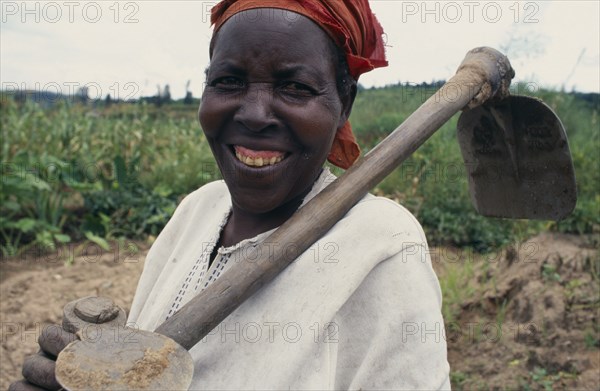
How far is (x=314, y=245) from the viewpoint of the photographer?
58.2 inches

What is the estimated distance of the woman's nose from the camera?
140cm

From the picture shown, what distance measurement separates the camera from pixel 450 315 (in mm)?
3602

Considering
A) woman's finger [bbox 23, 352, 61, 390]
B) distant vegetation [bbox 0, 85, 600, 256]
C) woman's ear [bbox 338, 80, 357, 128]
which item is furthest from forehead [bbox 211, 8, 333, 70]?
distant vegetation [bbox 0, 85, 600, 256]

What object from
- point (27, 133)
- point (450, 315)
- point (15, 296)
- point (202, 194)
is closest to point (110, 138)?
point (27, 133)

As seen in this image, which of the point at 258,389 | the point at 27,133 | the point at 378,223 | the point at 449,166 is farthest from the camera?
the point at 27,133

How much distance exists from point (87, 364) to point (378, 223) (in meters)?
0.65

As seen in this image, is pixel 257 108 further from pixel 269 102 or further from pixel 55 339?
pixel 55 339

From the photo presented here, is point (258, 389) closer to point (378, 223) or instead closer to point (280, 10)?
point (378, 223)

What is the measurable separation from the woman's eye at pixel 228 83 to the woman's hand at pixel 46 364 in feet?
2.02

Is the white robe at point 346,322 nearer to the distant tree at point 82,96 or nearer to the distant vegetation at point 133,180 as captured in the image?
the distant vegetation at point 133,180

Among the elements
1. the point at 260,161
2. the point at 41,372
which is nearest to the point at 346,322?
the point at 260,161

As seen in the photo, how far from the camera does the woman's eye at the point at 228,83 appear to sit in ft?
4.75

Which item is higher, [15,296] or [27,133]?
[27,133]

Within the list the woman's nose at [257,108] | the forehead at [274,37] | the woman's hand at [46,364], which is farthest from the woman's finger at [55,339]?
the forehead at [274,37]
